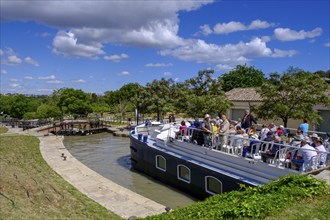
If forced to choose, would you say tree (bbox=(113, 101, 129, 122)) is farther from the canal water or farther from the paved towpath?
the paved towpath

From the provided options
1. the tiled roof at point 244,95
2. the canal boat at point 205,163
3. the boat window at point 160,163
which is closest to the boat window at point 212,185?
the canal boat at point 205,163

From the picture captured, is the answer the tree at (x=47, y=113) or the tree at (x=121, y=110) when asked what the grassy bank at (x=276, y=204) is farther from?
the tree at (x=47, y=113)

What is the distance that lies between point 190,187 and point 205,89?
20.4 meters

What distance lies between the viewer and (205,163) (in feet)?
40.3

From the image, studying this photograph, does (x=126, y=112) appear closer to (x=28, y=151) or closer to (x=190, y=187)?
(x=28, y=151)

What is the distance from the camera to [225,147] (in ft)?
39.6

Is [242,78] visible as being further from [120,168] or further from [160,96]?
[120,168]

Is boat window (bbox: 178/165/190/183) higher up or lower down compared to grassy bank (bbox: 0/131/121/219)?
higher up

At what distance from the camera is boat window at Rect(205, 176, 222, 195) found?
37.3 feet

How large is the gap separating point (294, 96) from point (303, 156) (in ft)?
36.4

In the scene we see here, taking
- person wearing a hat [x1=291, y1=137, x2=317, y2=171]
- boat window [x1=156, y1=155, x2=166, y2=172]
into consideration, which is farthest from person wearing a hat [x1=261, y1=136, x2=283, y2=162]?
boat window [x1=156, y1=155, x2=166, y2=172]

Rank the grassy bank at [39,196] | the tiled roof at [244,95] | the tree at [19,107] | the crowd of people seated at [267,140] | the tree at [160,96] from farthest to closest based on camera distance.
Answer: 1. the tree at [19,107]
2. the tree at [160,96]
3. the tiled roof at [244,95]
4. the grassy bank at [39,196]
5. the crowd of people seated at [267,140]

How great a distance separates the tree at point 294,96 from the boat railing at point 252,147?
764cm

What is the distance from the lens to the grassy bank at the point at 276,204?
18.4 ft
